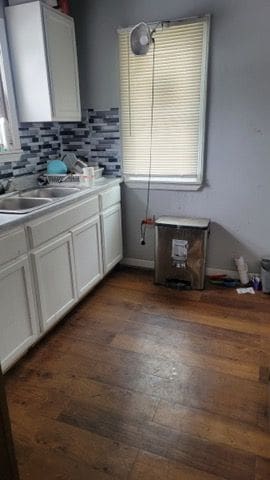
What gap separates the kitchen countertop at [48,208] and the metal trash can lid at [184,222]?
0.54 metres

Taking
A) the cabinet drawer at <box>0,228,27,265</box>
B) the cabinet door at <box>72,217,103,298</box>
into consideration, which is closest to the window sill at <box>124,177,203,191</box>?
the cabinet door at <box>72,217,103,298</box>

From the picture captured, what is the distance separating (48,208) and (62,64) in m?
1.28

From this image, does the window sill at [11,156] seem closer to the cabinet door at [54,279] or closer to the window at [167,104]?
the cabinet door at [54,279]


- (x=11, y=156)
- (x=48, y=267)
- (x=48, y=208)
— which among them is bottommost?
(x=48, y=267)

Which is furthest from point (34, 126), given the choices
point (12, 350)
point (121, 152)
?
point (12, 350)

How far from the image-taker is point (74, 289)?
2.35 metres

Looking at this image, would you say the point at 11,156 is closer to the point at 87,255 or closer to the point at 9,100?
the point at 9,100

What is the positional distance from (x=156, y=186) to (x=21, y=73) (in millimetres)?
1366

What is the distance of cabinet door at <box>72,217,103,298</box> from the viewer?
2359 mm

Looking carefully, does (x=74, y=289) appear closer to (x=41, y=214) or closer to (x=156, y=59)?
(x=41, y=214)

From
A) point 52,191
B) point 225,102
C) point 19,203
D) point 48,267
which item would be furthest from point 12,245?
point 225,102

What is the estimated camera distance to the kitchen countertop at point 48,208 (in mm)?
1708

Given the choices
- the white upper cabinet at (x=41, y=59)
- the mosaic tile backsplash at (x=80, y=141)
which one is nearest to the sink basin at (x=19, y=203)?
the mosaic tile backsplash at (x=80, y=141)

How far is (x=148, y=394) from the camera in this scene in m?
1.71
